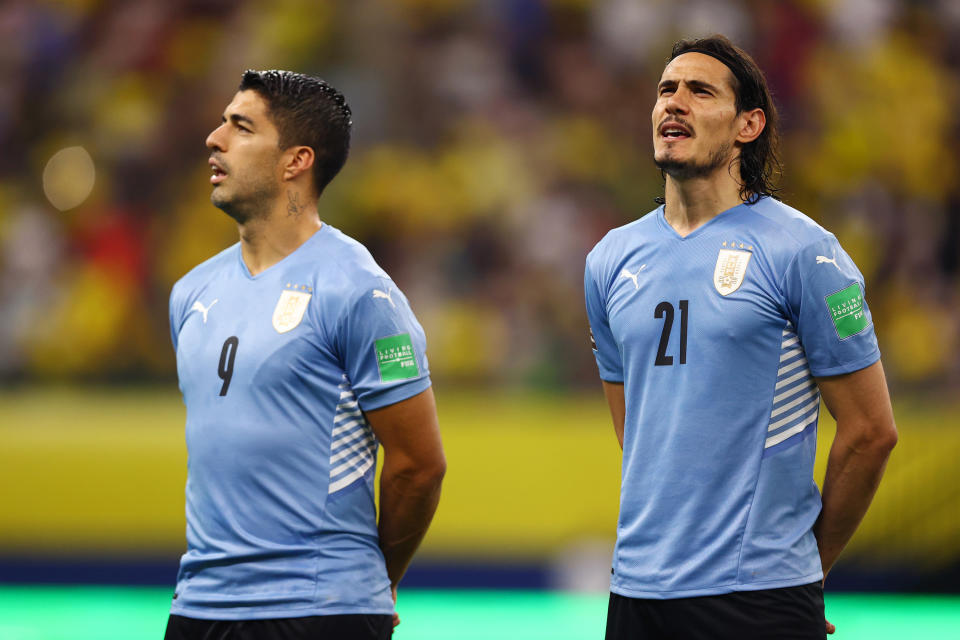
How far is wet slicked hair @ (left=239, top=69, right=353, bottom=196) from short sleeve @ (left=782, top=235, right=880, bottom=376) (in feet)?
4.51

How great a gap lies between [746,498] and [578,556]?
193 inches

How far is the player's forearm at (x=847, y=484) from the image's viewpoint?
11.0ft

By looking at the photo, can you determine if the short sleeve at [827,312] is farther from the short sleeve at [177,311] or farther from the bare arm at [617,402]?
the short sleeve at [177,311]

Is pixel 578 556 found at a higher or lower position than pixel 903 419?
lower

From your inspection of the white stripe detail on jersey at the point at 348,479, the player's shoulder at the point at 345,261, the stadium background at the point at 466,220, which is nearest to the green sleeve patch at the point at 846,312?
the player's shoulder at the point at 345,261

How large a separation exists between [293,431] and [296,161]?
2.77 ft

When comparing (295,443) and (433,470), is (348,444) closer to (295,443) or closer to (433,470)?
(295,443)

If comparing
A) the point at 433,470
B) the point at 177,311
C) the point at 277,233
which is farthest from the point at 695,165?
the point at 177,311

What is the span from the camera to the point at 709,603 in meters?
3.27

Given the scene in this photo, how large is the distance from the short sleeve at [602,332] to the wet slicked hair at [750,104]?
0.49 meters

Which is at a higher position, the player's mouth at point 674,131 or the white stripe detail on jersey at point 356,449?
the player's mouth at point 674,131

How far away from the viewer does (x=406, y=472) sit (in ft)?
12.0

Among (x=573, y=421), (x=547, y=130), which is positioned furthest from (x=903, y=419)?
(x=547, y=130)

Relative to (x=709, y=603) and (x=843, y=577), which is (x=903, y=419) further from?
(x=709, y=603)
